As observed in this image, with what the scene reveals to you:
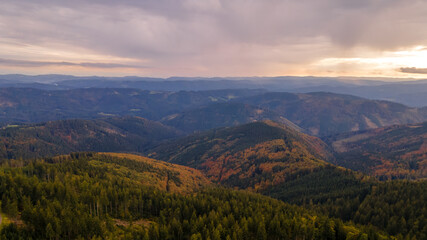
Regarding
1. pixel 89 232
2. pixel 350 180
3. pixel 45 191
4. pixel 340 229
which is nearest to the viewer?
pixel 89 232

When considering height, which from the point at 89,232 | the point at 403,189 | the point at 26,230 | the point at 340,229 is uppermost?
the point at 26,230

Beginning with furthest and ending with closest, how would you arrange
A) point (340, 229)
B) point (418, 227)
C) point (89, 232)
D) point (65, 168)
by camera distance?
point (65, 168) < point (418, 227) < point (340, 229) < point (89, 232)

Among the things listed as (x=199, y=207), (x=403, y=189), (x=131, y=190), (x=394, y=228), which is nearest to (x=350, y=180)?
(x=403, y=189)

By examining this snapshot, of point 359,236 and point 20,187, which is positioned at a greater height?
point 20,187

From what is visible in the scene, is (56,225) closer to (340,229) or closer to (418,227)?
(340,229)

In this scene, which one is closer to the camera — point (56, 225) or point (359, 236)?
point (56, 225)

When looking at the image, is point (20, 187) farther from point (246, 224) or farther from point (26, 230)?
point (246, 224)

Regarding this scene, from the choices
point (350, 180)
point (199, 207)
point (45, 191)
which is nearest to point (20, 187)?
point (45, 191)

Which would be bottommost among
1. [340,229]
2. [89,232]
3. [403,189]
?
[403,189]

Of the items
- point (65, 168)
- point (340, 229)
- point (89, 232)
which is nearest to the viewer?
point (89, 232)
